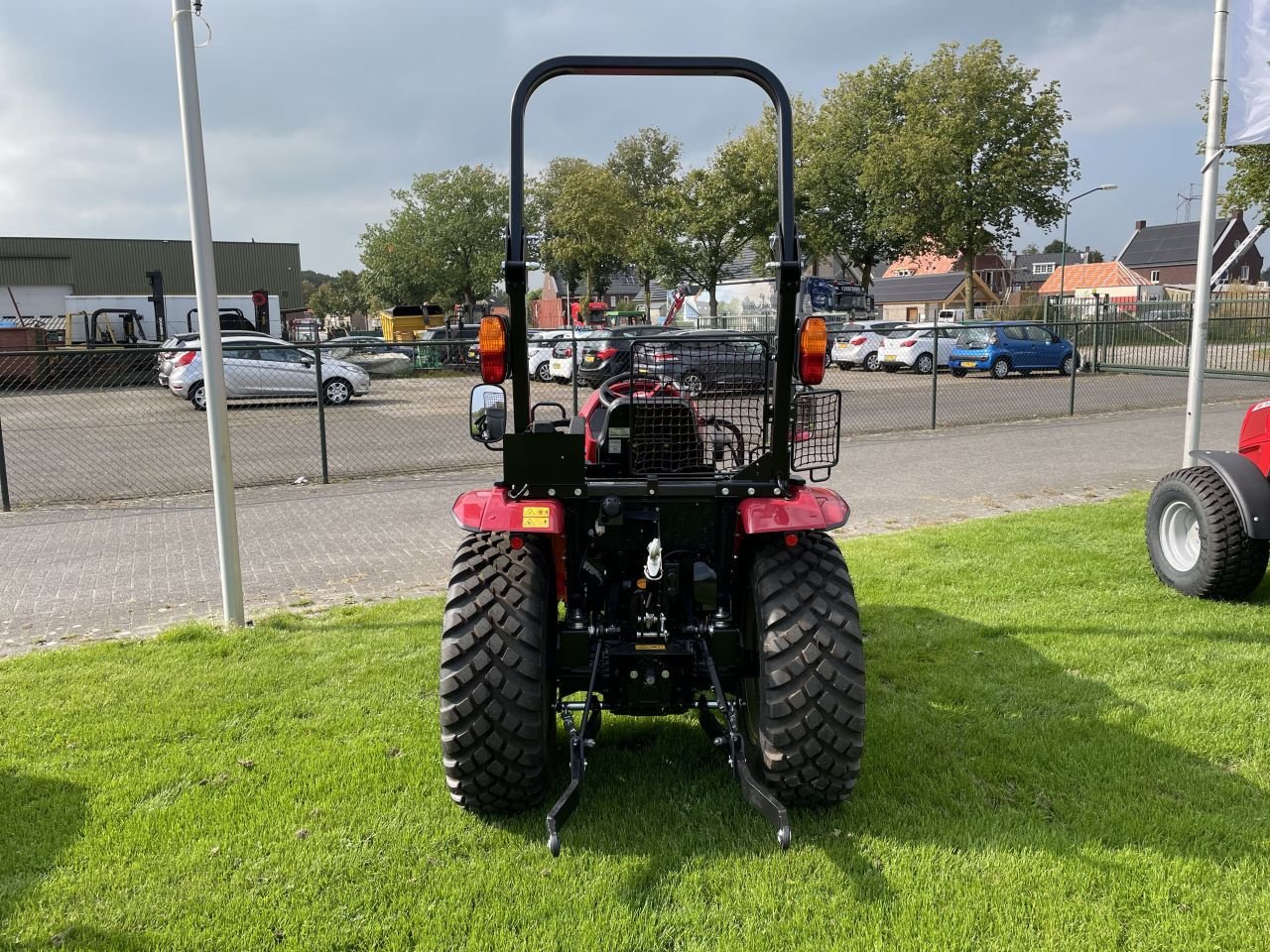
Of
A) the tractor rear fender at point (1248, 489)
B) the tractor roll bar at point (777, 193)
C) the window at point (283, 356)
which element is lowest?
the tractor rear fender at point (1248, 489)

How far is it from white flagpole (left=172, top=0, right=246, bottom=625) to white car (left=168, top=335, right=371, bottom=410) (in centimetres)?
1120

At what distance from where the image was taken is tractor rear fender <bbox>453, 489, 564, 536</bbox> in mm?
3355

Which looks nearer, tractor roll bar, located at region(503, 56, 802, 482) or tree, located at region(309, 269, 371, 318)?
tractor roll bar, located at region(503, 56, 802, 482)

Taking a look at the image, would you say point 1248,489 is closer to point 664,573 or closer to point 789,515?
point 789,515

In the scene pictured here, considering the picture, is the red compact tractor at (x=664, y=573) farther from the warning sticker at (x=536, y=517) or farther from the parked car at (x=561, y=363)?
the parked car at (x=561, y=363)

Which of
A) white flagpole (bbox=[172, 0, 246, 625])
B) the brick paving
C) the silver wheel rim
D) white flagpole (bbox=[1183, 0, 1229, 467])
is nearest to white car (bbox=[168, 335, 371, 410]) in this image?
the brick paving

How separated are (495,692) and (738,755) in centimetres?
87

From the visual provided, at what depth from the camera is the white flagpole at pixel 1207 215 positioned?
6.95 metres

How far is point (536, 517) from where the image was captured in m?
3.38

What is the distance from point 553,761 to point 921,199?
34.2 m

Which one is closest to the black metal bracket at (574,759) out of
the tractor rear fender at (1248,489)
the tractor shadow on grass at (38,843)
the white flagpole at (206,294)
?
the tractor shadow on grass at (38,843)

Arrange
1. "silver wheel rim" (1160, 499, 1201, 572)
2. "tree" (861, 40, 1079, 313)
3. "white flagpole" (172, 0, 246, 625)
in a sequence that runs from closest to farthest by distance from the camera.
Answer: "white flagpole" (172, 0, 246, 625) → "silver wheel rim" (1160, 499, 1201, 572) → "tree" (861, 40, 1079, 313)

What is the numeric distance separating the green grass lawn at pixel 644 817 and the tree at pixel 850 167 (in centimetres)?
3767

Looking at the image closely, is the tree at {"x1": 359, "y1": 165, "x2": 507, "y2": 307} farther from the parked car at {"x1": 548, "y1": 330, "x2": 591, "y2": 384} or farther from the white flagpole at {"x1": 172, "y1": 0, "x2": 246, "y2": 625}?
the white flagpole at {"x1": 172, "y1": 0, "x2": 246, "y2": 625}
